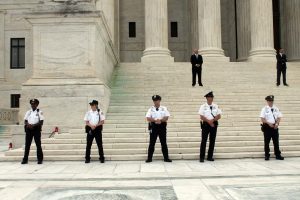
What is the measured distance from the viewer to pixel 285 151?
11.6m

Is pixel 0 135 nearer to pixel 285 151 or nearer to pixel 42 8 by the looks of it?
pixel 42 8

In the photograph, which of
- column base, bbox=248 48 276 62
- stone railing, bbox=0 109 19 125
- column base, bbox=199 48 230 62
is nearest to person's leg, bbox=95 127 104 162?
column base, bbox=199 48 230 62

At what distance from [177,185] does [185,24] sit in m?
30.0

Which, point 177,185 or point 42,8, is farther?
point 42,8

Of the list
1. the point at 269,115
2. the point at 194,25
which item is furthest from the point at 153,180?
the point at 194,25

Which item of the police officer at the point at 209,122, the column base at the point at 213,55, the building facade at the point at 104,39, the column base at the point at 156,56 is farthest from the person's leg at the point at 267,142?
the column base at the point at 213,55

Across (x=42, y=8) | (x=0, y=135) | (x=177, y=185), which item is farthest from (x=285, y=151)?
(x=0, y=135)

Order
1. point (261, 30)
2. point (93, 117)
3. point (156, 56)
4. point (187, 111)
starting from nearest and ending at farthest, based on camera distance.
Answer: point (93, 117), point (187, 111), point (156, 56), point (261, 30)

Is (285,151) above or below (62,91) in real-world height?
below

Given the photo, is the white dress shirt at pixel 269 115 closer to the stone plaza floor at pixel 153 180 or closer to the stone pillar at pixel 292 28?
the stone plaza floor at pixel 153 180

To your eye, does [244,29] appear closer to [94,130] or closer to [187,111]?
[187,111]

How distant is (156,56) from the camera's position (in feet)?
85.8

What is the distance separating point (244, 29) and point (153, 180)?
24.6 meters

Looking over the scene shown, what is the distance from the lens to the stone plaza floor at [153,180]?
642cm
